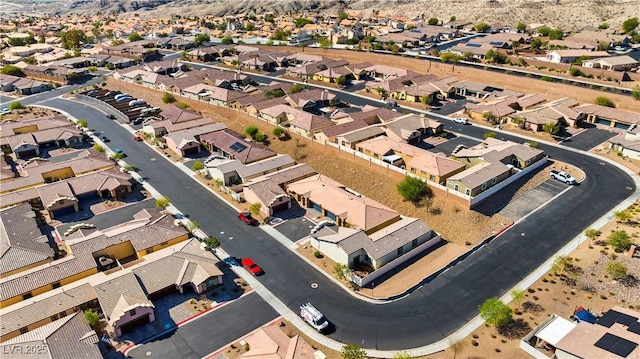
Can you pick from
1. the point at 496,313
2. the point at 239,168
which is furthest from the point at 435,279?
the point at 239,168

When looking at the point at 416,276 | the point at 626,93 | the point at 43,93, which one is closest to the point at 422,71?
the point at 626,93

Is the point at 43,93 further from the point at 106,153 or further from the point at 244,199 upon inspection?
the point at 244,199

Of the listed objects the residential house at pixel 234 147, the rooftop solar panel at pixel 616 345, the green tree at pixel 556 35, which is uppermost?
the green tree at pixel 556 35

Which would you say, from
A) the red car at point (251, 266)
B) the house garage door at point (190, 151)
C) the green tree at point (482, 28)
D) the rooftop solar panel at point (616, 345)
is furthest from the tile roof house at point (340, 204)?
the green tree at point (482, 28)

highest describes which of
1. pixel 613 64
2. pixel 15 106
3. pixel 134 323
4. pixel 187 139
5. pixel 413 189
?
pixel 613 64

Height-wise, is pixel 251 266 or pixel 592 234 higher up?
pixel 592 234

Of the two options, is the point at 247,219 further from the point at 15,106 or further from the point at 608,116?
the point at 15,106

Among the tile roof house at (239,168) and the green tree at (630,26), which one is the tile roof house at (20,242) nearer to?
the tile roof house at (239,168)
